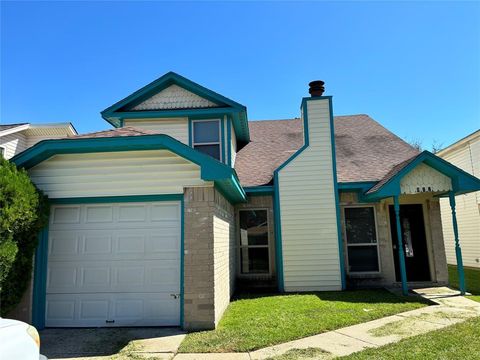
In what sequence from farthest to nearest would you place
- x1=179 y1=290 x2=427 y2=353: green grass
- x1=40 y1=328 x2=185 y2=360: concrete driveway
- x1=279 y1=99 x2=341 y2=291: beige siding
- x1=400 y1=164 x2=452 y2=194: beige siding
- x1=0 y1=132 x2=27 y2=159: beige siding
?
x1=0 y1=132 x2=27 y2=159: beige siding < x1=279 y1=99 x2=341 y2=291: beige siding < x1=400 y1=164 x2=452 y2=194: beige siding < x1=179 y1=290 x2=427 y2=353: green grass < x1=40 y1=328 x2=185 y2=360: concrete driveway

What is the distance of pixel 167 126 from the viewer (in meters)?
11.0

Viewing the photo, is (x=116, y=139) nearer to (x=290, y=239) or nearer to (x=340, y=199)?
(x=290, y=239)

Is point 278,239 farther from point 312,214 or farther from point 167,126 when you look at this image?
point 167,126

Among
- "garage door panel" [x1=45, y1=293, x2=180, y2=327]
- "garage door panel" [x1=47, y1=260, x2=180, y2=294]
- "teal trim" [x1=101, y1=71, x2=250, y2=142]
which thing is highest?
"teal trim" [x1=101, y1=71, x2=250, y2=142]

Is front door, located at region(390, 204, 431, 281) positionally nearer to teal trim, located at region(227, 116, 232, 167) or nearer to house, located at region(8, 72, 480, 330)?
house, located at region(8, 72, 480, 330)

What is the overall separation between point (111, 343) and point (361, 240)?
8.10 meters

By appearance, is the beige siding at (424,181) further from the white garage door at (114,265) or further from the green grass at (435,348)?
the white garage door at (114,265)

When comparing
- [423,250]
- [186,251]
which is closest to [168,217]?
[186,251]

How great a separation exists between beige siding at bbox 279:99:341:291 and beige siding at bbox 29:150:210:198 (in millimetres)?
4752

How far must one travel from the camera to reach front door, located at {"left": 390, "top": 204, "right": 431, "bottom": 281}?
11.2m

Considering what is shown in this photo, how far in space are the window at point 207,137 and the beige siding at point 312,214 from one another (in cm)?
225

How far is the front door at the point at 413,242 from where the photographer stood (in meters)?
11.2

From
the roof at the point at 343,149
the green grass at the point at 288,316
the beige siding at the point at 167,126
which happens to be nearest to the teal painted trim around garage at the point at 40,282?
the green grass at the point at 288,316

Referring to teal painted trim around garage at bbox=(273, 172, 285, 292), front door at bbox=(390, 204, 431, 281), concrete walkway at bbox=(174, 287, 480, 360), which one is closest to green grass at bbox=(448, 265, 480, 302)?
front door at bbox=(390, 204, 431, 281)
